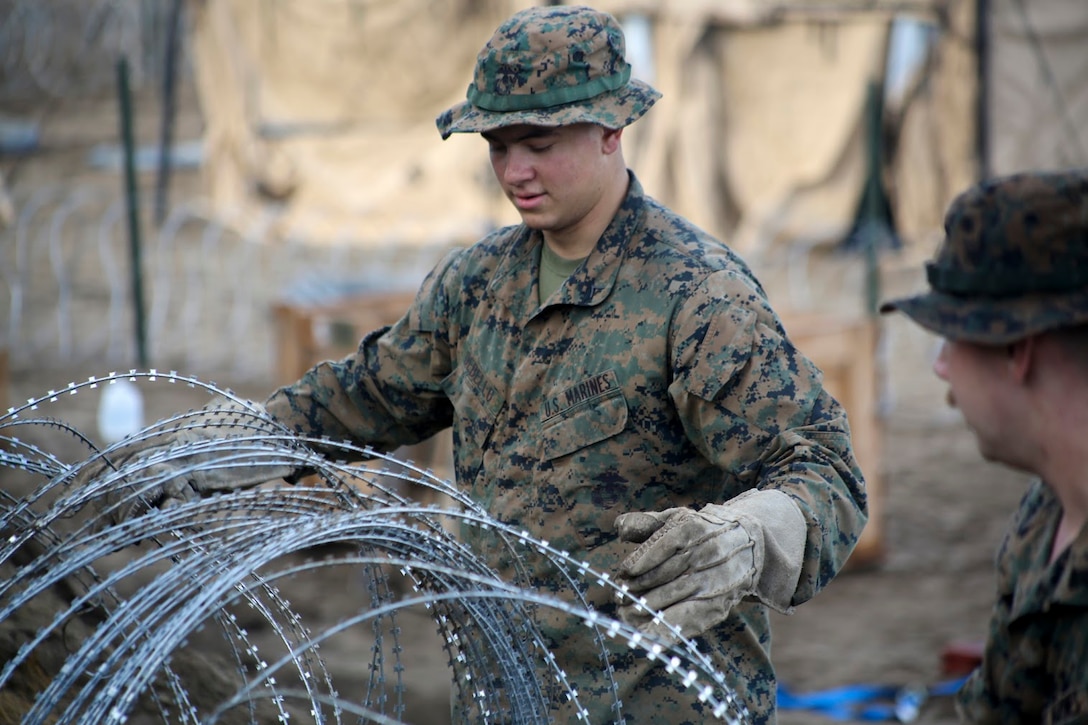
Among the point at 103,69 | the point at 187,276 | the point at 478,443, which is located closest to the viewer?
the point at 478,443

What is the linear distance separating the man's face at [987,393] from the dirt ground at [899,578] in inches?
99.4

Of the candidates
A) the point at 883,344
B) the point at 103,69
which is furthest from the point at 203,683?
the point at 103,69

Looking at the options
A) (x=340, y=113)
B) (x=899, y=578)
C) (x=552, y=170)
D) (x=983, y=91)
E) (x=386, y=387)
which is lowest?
(x=899, y=578)

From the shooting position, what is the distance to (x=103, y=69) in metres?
23.0

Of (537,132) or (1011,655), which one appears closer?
(1011,655)

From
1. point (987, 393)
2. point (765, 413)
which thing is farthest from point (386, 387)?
point (987, 393)

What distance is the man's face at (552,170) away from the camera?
2766 mm

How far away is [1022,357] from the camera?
6.16ft

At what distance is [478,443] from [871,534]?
464 centimetres

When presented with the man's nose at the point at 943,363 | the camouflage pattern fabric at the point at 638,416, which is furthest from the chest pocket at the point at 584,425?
the man's nose at the point at 943,363

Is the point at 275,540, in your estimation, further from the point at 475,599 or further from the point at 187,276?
the point at 187,276

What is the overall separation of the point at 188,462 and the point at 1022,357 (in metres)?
1.78

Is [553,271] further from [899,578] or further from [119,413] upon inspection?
[119,413]

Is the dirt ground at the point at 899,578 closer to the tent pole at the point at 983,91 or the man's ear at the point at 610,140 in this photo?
the man's ear at the point at 610,140
